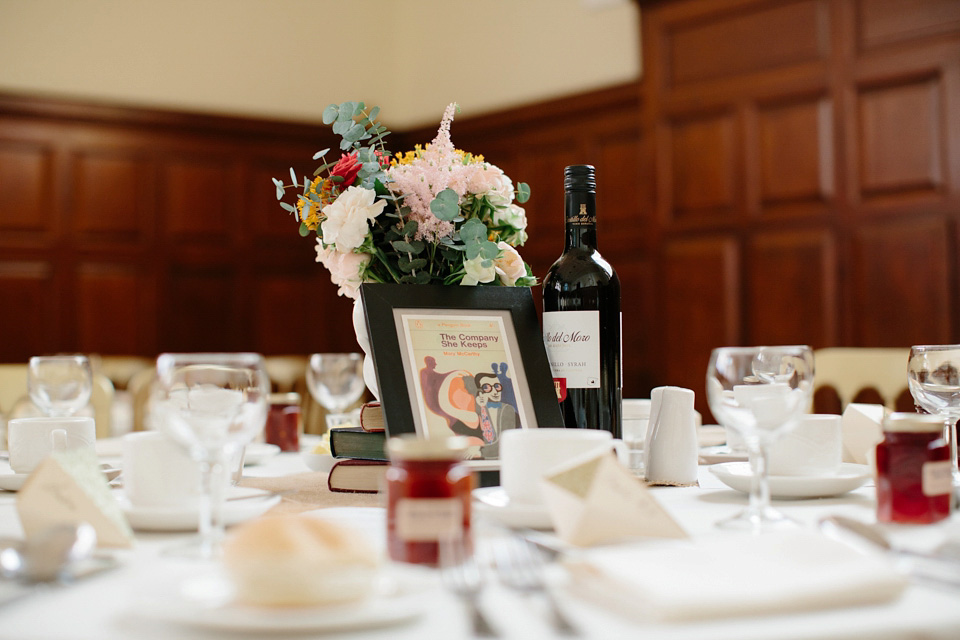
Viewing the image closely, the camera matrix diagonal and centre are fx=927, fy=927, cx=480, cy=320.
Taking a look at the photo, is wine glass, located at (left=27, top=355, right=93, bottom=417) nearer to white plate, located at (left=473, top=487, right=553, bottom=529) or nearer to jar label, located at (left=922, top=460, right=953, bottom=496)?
white plate, located at (left=473, top=487, right=553, bottom=529)

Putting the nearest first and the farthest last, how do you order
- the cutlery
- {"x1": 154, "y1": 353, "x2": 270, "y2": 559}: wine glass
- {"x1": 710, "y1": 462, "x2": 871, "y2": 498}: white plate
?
1. the cutlery
2. {"x1": 154, "y1": 353, "x2": 270, "y2": 559}: wine glass
3. {"x1": 710, "y1": 462, "x2": 871, "y2": 498}: white plate

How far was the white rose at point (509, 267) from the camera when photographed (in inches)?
56.3

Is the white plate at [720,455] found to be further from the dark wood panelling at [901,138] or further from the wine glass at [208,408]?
the dark wood panelling at [901,138]

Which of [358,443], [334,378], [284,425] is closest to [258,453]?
[284,425]

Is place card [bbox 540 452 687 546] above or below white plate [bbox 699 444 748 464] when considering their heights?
above

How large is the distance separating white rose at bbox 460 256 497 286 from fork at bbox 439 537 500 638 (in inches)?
25.0

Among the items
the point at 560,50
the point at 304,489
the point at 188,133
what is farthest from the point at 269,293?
the point at 304,489

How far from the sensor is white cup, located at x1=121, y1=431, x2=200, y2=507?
40.0 inches

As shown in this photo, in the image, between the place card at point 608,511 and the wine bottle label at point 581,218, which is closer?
the place card at point 608,511

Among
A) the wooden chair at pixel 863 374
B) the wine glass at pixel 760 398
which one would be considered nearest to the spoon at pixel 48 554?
the wine glass at pixel 760 398

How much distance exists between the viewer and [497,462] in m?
1.27

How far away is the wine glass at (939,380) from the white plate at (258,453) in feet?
3.51

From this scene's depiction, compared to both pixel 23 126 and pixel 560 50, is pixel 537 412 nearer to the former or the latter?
pixel 560 50

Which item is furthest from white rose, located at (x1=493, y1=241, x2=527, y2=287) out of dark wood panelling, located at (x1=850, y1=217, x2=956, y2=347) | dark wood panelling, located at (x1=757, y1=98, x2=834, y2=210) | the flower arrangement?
dark wood panelling, located at (x1=757, y1=98, x2=834, y2=210)
